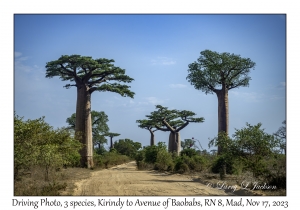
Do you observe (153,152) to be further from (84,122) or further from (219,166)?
(219,166)

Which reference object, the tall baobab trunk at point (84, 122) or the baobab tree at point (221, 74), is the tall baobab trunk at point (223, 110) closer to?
the baobab tree at point (221, 74)

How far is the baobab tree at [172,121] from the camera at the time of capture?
24797 mm

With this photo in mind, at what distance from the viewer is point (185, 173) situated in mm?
14219

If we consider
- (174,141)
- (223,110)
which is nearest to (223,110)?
(223,110)

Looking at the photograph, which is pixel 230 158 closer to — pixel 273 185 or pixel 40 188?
pixel 273 185

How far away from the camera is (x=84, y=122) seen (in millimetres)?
17047

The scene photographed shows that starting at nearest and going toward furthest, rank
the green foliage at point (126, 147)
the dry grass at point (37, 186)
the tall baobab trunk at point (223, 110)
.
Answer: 1. the dry grass at point (37, 186)
2. the tall baobab trunk at point (223, 110)
3. the green foliage at point (126, 147)

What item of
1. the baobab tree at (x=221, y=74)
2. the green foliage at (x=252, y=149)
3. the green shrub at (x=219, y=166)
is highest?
the baobab tree at (x=221, y=74)

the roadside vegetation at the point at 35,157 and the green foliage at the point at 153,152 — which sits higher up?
the roadside vegetation at the point at 35,157

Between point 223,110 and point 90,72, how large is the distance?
237 inches

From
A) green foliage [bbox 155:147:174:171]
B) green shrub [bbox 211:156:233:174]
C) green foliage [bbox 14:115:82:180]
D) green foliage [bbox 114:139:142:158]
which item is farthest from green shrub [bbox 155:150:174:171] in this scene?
green foliage [bbox 114:139:142:158]

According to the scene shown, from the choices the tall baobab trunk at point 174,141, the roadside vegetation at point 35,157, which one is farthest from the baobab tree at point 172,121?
the roadside vegetation at point 35,157

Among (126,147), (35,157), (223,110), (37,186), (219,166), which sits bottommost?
(126,147)
